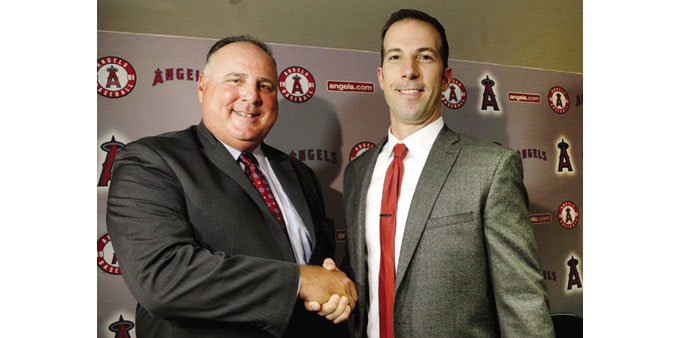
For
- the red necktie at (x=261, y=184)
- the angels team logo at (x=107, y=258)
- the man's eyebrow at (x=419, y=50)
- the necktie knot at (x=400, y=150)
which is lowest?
the angels team logo at (x=107, y=258)

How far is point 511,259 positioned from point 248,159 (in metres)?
A: 0.92

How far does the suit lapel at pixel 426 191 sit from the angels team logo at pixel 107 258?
927 millimetres

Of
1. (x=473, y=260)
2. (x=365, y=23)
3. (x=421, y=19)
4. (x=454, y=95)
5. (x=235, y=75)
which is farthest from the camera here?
(x=454, y=95)

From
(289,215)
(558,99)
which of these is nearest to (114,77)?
(289,215)

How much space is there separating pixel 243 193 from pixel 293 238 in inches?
9.2

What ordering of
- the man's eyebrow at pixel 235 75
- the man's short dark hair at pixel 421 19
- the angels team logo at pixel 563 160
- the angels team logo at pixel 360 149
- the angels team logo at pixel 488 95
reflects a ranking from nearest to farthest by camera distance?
the man's eyebrow at pixel 235 75
the man's short dark hair at pixel 421 19
the angels team logo at pixel 360 149
the angels team logo at pixel 488 95
the angels team logo at pixel 563 160

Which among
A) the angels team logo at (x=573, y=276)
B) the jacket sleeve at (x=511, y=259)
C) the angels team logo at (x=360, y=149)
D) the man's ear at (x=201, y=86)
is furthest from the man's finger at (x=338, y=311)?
the angels team logo at (x=573, y=276)

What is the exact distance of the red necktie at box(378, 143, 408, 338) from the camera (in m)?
1.42

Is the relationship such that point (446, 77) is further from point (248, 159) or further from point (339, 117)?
point (248, 159)

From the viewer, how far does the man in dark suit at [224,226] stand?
4.15ft

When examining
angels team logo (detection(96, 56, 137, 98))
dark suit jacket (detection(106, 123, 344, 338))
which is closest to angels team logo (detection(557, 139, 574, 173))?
dark suit jacket (detection(106, 123, 344, 338))

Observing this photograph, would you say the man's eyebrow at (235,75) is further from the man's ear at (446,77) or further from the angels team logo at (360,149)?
the man's ear at (446,77)

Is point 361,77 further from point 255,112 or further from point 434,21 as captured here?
point 255,112

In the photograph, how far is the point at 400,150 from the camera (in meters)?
1.54
